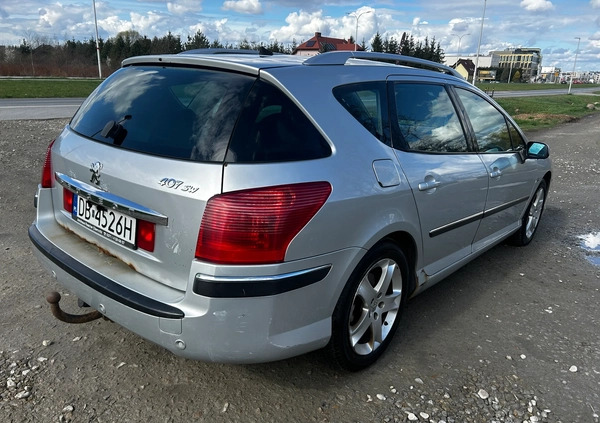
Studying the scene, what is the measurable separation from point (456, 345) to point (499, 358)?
263mm

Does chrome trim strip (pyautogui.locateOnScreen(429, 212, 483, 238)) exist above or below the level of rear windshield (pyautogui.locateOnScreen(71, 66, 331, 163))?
below

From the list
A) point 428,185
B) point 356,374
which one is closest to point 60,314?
point 356,374

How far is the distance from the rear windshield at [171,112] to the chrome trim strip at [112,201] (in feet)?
0.85

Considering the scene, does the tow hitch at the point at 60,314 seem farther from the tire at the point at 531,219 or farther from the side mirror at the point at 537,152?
the tire at the point at 531,219

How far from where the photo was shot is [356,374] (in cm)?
→ 276

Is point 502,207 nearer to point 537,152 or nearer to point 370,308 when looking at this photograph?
point 537,152

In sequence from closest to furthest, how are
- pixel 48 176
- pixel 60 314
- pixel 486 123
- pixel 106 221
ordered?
1. pixel 106 221
2. pixel 60 314
3. pixel 48 176
4. pixel 486 123

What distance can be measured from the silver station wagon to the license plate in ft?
0.03

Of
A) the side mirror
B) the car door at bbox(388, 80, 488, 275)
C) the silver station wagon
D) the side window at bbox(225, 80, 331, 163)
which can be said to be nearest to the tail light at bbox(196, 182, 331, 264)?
the silver station wagon

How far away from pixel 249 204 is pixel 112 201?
753 mm

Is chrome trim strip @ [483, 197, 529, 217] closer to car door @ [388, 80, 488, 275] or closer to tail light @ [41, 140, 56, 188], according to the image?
car door @ [388, 80, 488, 275]

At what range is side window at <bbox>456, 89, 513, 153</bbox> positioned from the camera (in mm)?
3705

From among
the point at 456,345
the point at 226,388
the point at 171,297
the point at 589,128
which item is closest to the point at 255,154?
the point at 171,297

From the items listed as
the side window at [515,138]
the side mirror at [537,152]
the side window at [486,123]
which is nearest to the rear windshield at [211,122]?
the side window at [486,123]
